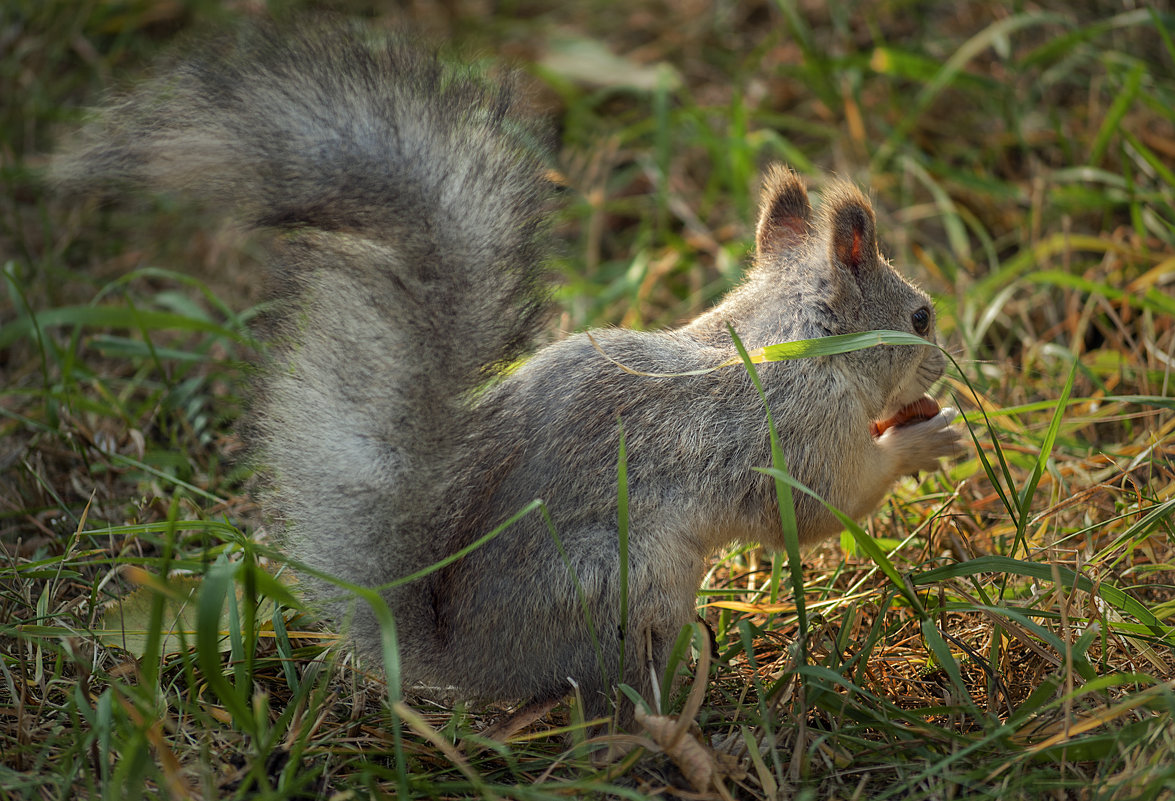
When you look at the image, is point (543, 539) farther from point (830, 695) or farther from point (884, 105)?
point (884, 105)

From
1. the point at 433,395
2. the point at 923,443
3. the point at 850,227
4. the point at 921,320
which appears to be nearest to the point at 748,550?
the point at 923,443

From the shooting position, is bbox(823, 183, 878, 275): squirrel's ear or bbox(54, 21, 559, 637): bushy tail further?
bbox(823, 183, 878, 275): squirrel's ear

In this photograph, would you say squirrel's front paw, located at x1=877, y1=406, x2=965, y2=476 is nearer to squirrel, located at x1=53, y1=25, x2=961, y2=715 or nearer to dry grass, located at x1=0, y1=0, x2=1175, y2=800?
dry grass, located at x1=0, y1=0, x2=1175, y2=800

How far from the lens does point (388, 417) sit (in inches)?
79.7

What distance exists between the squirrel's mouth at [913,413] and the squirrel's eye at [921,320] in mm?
192

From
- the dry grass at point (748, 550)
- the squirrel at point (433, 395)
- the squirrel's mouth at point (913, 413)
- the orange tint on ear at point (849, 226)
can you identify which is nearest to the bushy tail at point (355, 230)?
the squirrel at point (433, 395)

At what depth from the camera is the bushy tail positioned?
199cm

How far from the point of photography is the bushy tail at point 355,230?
1992 mm

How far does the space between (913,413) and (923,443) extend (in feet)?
0.75

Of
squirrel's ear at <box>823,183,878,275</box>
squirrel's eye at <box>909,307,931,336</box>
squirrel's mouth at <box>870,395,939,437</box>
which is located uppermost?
squirrel's ear at <box>823,183,878,275</box>

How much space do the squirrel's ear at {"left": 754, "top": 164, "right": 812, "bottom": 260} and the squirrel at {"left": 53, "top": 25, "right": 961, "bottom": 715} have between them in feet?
1.96

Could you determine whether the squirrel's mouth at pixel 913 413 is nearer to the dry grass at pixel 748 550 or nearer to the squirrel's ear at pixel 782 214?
the dry grass at pixel 748 550

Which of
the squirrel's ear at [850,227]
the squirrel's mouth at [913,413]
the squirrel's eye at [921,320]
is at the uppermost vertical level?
the squirrel's ear at [850,227]

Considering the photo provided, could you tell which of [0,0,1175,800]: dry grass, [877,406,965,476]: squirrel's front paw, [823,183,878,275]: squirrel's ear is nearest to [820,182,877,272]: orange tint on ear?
[823,183,878,275]: squirrel's ear
